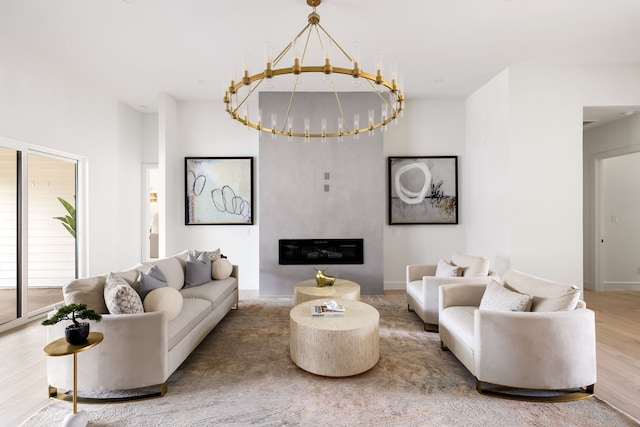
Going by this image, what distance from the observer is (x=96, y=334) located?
1975 mm

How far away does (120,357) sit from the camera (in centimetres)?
208

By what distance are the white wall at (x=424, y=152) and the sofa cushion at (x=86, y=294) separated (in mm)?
4122

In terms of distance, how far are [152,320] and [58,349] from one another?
0.50 meters

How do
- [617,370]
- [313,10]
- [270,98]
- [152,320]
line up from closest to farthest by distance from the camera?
1. [152,320]
2. [617,370]
3. [313,10]
4. [270,98]

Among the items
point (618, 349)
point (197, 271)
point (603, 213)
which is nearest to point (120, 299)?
point (197, 271)

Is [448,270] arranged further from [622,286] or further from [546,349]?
[622,286]

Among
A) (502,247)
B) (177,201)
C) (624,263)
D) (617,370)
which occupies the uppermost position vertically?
(177,201)

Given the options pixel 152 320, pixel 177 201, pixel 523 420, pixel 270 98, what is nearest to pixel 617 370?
pixel 523 420

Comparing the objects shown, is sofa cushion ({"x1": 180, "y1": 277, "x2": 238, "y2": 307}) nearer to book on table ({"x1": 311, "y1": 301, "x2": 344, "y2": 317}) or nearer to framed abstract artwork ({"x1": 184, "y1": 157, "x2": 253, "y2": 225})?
book on table ({"x1": 311, "y1": 301, "x2": 344, "y2": 317})

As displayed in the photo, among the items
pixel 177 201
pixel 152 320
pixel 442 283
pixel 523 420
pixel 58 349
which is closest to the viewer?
pixel 58 349

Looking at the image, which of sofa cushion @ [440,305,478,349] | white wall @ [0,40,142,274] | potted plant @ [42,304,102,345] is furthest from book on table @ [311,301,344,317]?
white wall @ [0,40,142,274]

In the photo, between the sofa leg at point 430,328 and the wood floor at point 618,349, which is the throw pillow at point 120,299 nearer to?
the sofa leg at point 430,328

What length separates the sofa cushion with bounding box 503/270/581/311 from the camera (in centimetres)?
215

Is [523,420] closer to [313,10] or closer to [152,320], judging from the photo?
[152,320]
